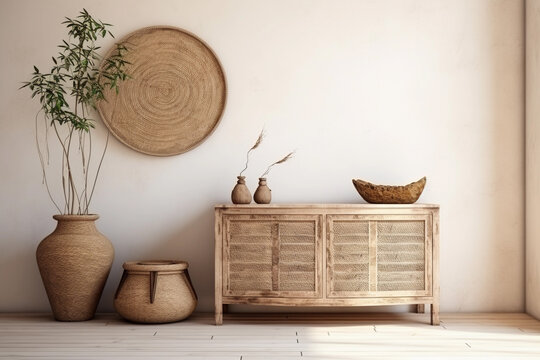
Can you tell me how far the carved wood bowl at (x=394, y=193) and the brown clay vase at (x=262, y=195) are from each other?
630 millimetres

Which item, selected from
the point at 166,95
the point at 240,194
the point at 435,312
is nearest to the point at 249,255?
the point at 240,194

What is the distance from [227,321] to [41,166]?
174 centimetres

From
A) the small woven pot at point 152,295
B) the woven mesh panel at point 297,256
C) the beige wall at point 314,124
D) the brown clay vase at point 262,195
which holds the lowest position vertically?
the small woven pot at point 152,295

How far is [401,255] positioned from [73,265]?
2.10 metres

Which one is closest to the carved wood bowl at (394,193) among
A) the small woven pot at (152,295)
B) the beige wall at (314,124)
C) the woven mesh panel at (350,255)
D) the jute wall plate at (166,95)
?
the woven mesh panel at (350,255)

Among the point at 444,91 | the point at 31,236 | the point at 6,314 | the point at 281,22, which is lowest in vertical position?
the point at 6,314

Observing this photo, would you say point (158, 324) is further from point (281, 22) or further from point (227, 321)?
point (281, 22)

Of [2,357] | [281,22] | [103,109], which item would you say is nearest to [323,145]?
[281,22]

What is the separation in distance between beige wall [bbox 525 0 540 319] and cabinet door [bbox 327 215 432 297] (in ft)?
2.75

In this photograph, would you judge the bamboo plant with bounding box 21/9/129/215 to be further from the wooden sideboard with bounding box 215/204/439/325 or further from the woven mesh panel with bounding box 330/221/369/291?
the woven mesh panel with bounding box 330/221/369/291

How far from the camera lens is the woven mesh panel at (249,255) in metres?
4.12

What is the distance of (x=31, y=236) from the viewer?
4.65 metres

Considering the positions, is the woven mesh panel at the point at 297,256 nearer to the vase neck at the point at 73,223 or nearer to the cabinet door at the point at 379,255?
the cabinet door at the point at 379,255

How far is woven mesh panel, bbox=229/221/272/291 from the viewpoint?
13.5ft
